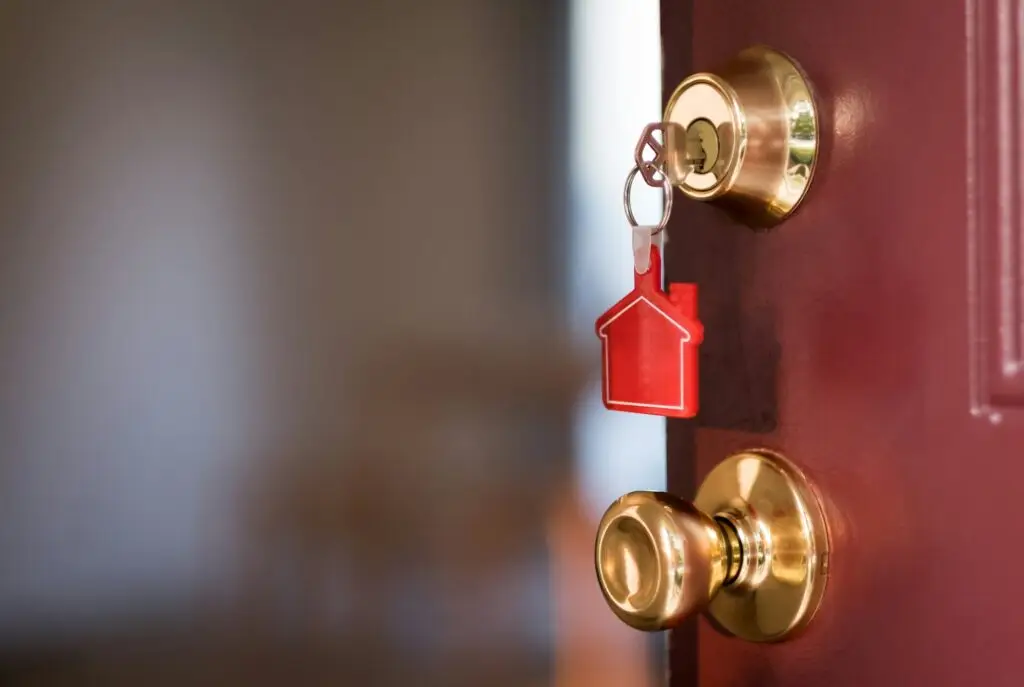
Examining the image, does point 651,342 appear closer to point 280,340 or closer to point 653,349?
point 653,349

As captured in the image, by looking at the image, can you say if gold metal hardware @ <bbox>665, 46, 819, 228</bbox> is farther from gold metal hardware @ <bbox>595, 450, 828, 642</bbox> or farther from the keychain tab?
gold metal hardware @ <bbox>595, 450, 828, 642</bbox>

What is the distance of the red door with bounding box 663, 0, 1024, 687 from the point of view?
0.31 m

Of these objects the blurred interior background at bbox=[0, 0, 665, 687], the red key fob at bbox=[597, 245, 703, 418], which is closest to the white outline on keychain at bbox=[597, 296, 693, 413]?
the red key fob at bbox=[597, 245, 703, 418]

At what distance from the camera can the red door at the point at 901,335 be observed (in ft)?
1.01

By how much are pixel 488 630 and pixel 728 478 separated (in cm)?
24

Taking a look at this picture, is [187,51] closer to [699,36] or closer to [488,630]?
[699,36]

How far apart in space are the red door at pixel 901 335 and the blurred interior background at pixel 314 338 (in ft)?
0.60

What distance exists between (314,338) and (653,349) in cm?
25

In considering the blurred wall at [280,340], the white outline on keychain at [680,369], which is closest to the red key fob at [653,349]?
the white outline on keychain at [680,369]

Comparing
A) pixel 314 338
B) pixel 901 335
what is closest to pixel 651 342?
pixel 901 335

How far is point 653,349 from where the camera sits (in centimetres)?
39

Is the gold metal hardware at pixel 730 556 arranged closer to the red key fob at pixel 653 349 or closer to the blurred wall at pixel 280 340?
the red key fob at pixel 653 349

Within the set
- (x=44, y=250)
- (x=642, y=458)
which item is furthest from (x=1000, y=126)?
(x=44, y=250)

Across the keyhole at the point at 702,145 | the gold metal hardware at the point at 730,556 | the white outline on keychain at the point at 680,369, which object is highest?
the keyhole at the point at 702,145
